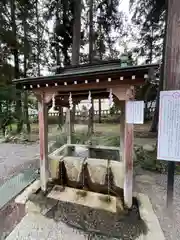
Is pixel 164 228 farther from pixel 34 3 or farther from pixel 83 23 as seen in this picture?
pixel 34 3

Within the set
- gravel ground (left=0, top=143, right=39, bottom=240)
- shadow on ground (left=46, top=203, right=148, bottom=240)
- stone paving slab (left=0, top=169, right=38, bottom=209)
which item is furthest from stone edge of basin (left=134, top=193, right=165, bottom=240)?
stone paving slab (left=0, top=169, right=38, bottom=209)

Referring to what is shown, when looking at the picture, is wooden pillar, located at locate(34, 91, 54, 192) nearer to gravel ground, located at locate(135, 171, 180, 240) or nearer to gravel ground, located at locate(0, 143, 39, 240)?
gravel ground, located at locate(0, 143, 39, 240)

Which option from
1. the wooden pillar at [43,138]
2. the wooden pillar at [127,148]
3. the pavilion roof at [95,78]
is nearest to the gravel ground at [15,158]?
the wooden pillar at [43,138]

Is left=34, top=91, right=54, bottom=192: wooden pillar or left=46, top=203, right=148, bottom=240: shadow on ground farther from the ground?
left=34, top=91, right=54, bottom=192: wooden pillar

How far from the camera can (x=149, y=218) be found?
6.64ft

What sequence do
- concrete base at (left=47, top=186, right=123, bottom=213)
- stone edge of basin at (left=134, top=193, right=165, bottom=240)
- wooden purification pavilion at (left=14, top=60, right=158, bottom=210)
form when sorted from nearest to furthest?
stone edge of basin at (left=134, top=193, right=165, bottom=240), wooden purification pavilion at (left=14, top=60, right=158, bottom=210), concrete base at (left=47, top=186, right=123, bottom=213)

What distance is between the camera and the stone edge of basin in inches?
68.8

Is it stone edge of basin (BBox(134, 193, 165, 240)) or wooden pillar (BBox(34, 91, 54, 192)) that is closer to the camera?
stone edge of basin (BBox(134, 193, 165, 240))

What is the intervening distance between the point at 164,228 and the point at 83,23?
985 centimetres

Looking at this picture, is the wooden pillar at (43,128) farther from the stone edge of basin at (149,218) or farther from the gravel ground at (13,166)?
the stone edge of basin at (149,218)

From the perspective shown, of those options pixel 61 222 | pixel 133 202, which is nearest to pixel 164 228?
pixel 133 202

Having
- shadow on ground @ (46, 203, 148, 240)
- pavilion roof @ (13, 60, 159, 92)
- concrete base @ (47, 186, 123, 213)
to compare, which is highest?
pavilion roof @ (13, 60, 159, 92)

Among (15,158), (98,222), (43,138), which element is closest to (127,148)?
(98,222)

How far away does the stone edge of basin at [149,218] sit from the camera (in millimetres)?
1747
